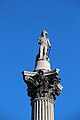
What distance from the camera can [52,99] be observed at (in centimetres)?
2336

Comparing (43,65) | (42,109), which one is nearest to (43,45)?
(43,65)

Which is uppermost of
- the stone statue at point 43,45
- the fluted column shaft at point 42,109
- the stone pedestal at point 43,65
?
the stone statue at point 43,45

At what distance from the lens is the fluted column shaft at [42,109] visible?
22.3 meters

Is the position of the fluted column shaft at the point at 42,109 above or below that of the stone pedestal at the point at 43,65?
below

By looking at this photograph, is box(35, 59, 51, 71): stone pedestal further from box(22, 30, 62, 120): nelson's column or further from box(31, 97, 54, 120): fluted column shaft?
box(31, 97, 54, 120): fluted column shaft

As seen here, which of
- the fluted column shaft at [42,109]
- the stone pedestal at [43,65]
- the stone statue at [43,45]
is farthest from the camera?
the stone statue at [43,45]

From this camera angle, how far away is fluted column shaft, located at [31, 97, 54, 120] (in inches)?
878

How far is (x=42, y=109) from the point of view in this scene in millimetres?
22562

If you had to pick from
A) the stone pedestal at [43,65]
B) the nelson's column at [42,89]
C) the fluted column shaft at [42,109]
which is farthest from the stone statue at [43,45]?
the fluted column shaft at [42,109]

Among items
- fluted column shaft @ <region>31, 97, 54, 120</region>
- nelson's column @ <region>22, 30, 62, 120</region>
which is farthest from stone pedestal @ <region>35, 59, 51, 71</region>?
fluted column shaft @ <region>31, 97, 54, 120</region>

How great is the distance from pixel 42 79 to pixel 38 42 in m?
3.33

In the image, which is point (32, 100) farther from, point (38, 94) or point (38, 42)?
point (38, 42)

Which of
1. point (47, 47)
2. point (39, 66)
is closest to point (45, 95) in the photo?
point (39, 66)

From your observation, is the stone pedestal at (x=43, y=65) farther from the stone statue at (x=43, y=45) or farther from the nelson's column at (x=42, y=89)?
the stone statue at (x=43, y=45)
